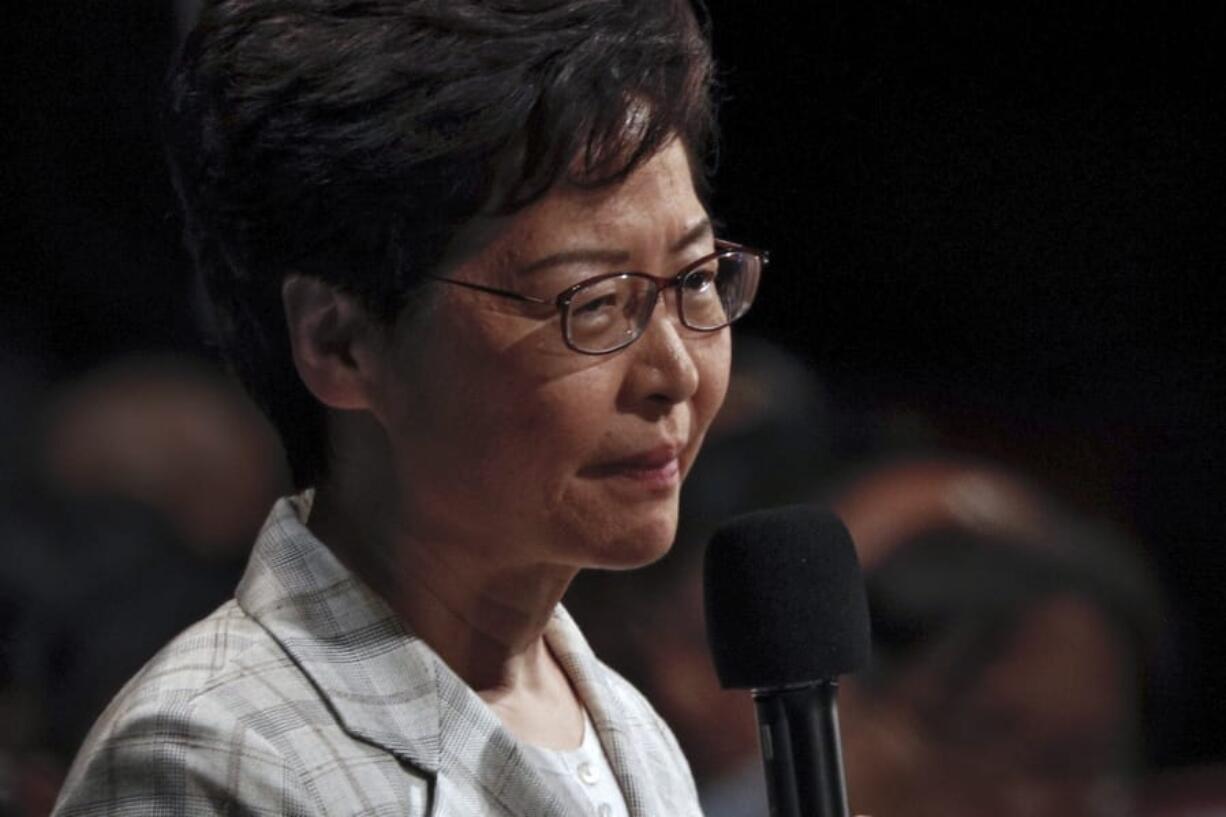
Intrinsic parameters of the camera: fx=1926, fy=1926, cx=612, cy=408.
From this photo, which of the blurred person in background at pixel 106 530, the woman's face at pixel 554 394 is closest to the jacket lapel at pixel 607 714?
the woman's face at pixel 554 394

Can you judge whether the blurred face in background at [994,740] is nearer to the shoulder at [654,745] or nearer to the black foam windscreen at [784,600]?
the shoulder at [654,745]

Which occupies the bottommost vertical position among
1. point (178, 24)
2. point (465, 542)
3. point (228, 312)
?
point (465, 542)

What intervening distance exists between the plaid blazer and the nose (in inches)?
9.1

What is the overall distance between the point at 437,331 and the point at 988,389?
1.14m

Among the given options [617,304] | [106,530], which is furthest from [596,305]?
[106,530]

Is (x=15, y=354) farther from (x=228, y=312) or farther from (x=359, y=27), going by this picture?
(x=359, y=27)

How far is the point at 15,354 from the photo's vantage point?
6.01 ft

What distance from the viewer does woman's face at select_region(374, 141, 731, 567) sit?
48.0 inches

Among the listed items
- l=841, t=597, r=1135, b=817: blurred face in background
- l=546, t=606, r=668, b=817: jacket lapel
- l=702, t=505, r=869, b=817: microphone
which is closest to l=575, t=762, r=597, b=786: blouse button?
l=546, t=606, r=668, b=817: jacket lapel

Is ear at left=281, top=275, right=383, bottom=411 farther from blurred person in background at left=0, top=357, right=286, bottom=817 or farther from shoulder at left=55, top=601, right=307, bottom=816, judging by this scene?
blurred person in background at left=0, top=357, right=286, bottom=817

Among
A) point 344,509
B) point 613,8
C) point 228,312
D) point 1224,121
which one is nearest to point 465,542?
point 344,509

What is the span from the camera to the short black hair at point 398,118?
1.20 meters

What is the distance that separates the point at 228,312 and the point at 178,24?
0.65m

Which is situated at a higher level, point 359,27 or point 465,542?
point 359,27
